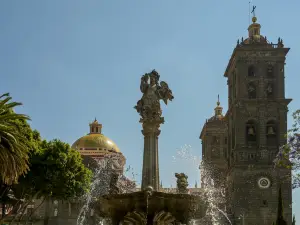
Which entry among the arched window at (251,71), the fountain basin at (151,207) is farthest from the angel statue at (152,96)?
the arched window at (251,71)

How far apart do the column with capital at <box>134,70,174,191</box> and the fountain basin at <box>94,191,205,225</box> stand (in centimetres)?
108

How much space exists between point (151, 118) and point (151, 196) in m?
2.90

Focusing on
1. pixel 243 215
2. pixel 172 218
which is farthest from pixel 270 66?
pixel 172 218

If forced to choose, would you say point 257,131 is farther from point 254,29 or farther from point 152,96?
point 152,96

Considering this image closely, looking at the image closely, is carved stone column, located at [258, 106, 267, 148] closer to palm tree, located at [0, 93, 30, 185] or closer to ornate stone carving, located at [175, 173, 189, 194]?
palm tree, located at [0, 93, 30, 185]

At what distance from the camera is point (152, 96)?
784 inches

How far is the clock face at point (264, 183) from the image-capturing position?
6619cm

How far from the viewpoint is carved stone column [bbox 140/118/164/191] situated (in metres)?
19.4

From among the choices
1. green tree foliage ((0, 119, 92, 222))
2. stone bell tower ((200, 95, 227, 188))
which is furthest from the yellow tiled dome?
green tree foliage ((0, 119, 92, 222))

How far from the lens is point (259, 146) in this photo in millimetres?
66625

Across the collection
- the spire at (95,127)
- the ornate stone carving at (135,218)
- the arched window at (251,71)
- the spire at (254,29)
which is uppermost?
the spire at (254,29)

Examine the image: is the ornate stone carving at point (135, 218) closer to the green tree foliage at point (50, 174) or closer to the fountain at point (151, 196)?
the fountain at point (151, 196)

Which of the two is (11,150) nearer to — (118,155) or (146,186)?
(146,186)

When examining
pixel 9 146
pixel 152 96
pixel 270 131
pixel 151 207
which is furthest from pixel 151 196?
pixel 270 131
